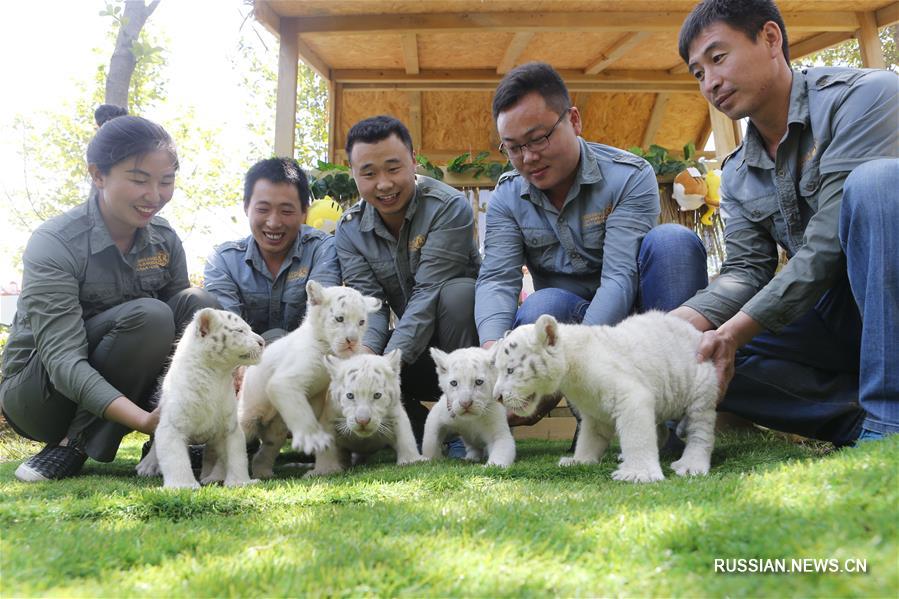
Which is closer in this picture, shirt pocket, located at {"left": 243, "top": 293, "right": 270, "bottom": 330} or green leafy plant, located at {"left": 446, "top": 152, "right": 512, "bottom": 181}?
shirt pocket, located at {"left": 243, "top": 293, "right": 270, "bottom": 330}

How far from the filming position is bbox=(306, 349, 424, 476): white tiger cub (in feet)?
12.1

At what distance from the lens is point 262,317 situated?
5145 millimetres

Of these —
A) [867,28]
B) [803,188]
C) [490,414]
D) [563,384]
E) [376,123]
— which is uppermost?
[867,28]

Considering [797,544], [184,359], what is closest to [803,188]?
[797,544]

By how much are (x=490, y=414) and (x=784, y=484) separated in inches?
74.9

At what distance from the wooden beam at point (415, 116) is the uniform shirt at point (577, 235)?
573 cm

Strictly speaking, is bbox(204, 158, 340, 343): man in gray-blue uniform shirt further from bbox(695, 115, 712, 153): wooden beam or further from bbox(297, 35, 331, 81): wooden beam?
bbox(695, 115, 712, 153): wooden beam

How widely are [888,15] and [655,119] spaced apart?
3654 mm

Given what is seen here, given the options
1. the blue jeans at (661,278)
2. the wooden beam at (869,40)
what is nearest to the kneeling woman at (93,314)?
the blue jeans at (661,278)

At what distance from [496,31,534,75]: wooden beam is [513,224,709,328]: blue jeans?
4.63 meters

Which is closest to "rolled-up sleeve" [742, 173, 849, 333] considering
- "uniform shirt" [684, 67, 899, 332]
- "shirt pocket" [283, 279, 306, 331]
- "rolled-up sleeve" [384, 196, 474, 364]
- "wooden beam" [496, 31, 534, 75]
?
"uniform shirt" [684, 67, 899, 332]

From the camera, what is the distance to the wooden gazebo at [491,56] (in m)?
7.24

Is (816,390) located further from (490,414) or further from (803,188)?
(490,414)

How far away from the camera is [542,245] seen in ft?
14.8
